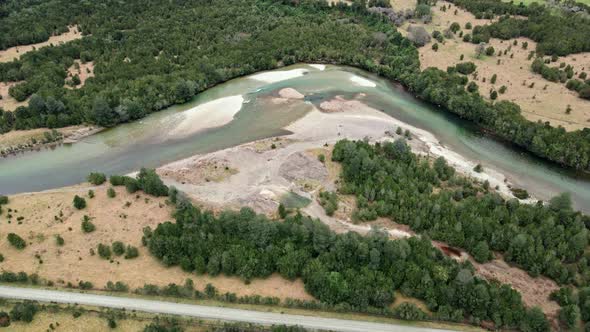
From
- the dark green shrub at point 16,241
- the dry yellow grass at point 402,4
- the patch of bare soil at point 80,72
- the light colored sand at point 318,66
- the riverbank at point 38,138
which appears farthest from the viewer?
the dry yellow grass at point 402,4

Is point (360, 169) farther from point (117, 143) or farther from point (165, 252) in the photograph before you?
point (117, 143)

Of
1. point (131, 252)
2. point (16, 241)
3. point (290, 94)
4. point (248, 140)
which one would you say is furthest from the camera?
point (290, 94)

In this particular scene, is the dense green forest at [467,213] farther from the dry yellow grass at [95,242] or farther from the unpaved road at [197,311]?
the dry yellow grass at [95,242]

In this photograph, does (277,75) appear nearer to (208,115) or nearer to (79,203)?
(208,115)

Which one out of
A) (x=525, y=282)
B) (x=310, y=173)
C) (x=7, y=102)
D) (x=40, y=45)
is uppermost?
(x=40, y=45)

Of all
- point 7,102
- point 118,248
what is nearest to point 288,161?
point 118,248

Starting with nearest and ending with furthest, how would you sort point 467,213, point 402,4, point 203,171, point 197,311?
point 197,311 < point 467,213 < point 203,171 < point 402,4

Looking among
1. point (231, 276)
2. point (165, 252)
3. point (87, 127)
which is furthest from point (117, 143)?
point (231, 276)

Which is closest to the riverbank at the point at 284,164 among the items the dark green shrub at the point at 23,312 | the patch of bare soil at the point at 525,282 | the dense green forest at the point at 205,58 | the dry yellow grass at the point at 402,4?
the dense green forest at the point at 205,58
